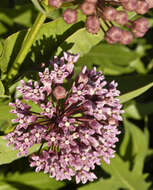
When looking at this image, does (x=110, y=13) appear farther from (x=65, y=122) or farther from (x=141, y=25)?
(x=65, y=122)

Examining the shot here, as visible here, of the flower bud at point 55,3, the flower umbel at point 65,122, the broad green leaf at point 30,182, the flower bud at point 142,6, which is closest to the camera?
the flower bud at point 55,3

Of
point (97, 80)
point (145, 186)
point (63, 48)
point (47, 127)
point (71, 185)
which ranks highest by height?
point (63, 48)

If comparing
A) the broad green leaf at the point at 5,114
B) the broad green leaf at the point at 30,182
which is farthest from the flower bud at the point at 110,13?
the broad green leaf at the point at 30,182

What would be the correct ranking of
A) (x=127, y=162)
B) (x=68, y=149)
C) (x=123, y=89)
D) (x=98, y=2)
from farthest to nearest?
(x=127, y=162) → (x=123, y=89) → (x=68, y=149) → (x=98, y=2)

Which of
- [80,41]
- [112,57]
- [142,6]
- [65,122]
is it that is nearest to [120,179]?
[112,57]

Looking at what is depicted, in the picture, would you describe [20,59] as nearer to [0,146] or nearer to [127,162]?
[0,146]

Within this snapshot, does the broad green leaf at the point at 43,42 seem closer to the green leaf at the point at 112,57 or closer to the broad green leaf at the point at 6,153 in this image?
the broad green leaf at the point at 6,153

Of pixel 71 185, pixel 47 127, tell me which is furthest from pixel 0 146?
pixel 71 185
